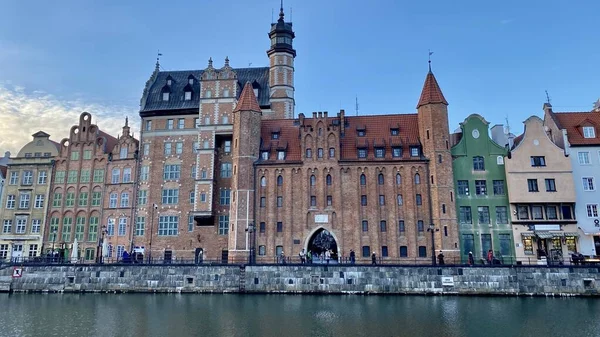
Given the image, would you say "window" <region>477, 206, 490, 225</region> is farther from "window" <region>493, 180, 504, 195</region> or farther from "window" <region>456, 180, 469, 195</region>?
"window" <region>456, 180, 469, 195</region>

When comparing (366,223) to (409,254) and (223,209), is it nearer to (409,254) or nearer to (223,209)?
(409,254)

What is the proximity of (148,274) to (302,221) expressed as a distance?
1662 cm

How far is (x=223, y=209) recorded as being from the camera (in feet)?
170

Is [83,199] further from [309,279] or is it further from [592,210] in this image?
[592,210]

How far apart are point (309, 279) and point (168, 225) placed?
73.6ft

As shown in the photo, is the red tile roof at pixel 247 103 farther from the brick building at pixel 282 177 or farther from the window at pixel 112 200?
the window at pixel 112 200

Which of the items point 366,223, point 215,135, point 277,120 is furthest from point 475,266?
point 215,135

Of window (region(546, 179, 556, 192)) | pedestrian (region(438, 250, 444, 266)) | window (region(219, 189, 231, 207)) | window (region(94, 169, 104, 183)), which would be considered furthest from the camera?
window (region(94, 169, 104, 183))

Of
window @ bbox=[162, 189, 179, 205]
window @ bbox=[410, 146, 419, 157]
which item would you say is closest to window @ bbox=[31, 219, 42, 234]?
window @ bbox=[162, 189, 179, 205]

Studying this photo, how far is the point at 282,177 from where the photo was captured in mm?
48094

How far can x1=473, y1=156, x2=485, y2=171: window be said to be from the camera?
46281 millimetres

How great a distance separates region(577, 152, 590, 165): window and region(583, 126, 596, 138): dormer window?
217 centimetres

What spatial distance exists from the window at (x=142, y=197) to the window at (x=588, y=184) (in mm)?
50557

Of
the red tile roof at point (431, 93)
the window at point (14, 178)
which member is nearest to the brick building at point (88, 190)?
the window at point (14, 178)
